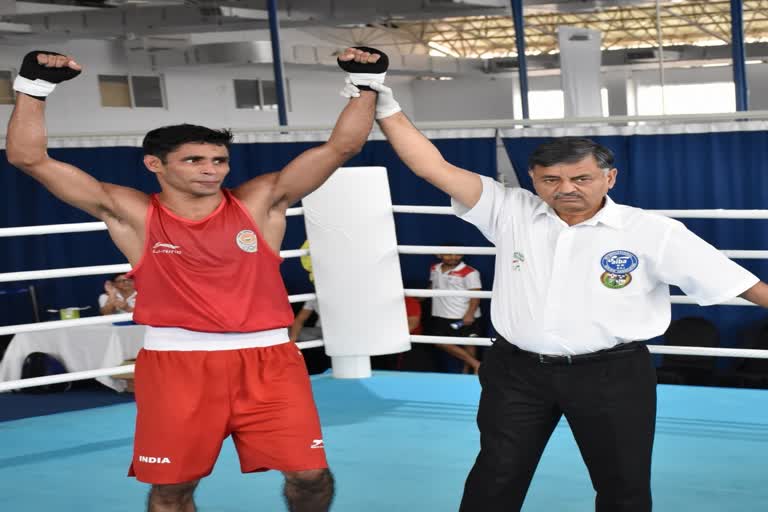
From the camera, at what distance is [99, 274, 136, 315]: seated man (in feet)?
20.4

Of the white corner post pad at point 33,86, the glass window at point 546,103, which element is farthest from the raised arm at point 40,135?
the glass window at point 546,103

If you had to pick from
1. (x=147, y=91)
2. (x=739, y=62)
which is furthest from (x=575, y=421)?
(x=147, y=91)

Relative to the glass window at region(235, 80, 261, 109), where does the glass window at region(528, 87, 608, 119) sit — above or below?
below

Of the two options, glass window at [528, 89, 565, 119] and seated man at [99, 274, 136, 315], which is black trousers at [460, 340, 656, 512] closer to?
seated man at [99, 274, 136, 315]

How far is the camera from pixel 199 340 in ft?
7.69

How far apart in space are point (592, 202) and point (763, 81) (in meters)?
19.3

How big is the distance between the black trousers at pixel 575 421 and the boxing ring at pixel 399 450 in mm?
720

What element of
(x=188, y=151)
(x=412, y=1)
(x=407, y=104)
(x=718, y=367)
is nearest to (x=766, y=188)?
(x=718, y=367)

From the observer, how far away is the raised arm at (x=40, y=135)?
228cm

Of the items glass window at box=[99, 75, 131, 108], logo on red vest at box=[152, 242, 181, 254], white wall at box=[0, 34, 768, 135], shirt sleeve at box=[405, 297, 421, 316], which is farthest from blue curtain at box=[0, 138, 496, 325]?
glass window at box=[99, 75, 131, 108]

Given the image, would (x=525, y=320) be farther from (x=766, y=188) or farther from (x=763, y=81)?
(x=763, y=81)

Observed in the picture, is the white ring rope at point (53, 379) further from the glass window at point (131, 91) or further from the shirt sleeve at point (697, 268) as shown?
the glass window at point (131, 91)

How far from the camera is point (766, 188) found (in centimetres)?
546

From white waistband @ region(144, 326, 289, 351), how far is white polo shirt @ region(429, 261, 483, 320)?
4.04 meters
